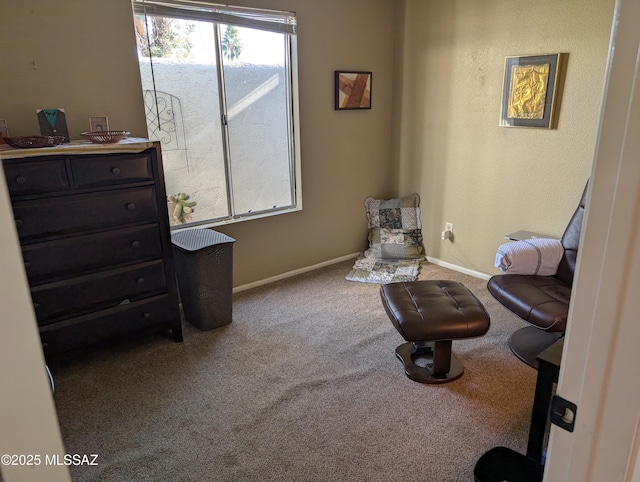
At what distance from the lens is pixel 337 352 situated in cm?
275

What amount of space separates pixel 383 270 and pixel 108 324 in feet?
7.42

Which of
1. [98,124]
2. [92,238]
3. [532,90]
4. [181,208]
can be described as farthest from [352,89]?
[92,238]

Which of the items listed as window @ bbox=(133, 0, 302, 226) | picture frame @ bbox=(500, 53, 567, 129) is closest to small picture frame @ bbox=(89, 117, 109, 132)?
window @ bbox=(133, 0, 302, 226)

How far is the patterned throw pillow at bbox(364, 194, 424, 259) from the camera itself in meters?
4.21

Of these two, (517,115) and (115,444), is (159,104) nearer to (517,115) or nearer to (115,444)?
(115,444)

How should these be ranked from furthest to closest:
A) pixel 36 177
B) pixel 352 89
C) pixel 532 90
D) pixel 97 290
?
pixel 352 89
pixel 532 90
pixel 97 290
pixel 36 177

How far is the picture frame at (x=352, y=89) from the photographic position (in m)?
3.85

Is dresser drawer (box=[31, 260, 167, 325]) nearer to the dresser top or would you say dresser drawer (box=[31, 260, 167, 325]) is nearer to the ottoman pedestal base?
the dresser top

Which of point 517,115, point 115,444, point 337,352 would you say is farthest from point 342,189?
point 115,444

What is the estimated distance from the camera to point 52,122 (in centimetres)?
259

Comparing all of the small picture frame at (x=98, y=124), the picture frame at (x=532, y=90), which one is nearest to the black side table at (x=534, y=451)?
the picture frame at (x=532, y=90)

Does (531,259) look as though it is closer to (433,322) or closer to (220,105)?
(433,322)

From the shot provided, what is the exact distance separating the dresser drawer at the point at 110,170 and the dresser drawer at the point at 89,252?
10.9 inches

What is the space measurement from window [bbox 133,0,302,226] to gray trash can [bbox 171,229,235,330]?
0.40 meters
